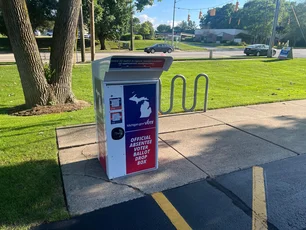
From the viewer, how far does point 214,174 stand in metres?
3.19

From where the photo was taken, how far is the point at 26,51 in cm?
537

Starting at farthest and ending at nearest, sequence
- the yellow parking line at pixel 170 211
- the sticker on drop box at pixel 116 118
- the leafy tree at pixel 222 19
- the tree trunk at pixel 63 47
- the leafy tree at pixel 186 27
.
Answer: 1. the leafy tree at pixel 186 27
2. the leafy tree at pixel 222 19
3. the tree trunk at pixel 63 47
4. the sticker on drop box at pixel 116 118
5. the yellow parking line at pixel 170 211

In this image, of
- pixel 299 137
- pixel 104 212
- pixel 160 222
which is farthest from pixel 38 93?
pixel 299 137

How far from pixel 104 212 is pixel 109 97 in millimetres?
1219

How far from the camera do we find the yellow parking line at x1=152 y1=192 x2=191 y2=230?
2.29 meters

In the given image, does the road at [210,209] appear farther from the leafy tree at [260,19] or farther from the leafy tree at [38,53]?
the leafy tree at [260,19]

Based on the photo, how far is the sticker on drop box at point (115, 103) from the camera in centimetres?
276

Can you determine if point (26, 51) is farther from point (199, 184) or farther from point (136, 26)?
point (136, 26)

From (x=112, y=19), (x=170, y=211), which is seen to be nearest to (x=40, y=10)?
(x=112, y=19)

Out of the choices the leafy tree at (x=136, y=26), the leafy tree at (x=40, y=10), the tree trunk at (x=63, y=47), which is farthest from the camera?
the leafy tree at (x=136, y=26)

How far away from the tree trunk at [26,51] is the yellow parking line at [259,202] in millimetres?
4957

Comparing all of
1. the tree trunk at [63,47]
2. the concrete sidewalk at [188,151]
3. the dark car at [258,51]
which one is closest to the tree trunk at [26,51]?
the tree trunk at [63,47]

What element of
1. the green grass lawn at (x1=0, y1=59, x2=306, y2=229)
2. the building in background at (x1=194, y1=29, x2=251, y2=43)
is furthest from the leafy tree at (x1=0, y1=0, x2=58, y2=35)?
the building in background at (x1=194, y1=29, x2=251, y2=43)

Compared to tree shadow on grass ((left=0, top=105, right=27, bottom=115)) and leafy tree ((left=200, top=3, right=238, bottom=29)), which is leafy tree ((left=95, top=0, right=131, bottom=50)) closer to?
tree shadow on grass ((left=0, top=105, right=27, bottom=115))
